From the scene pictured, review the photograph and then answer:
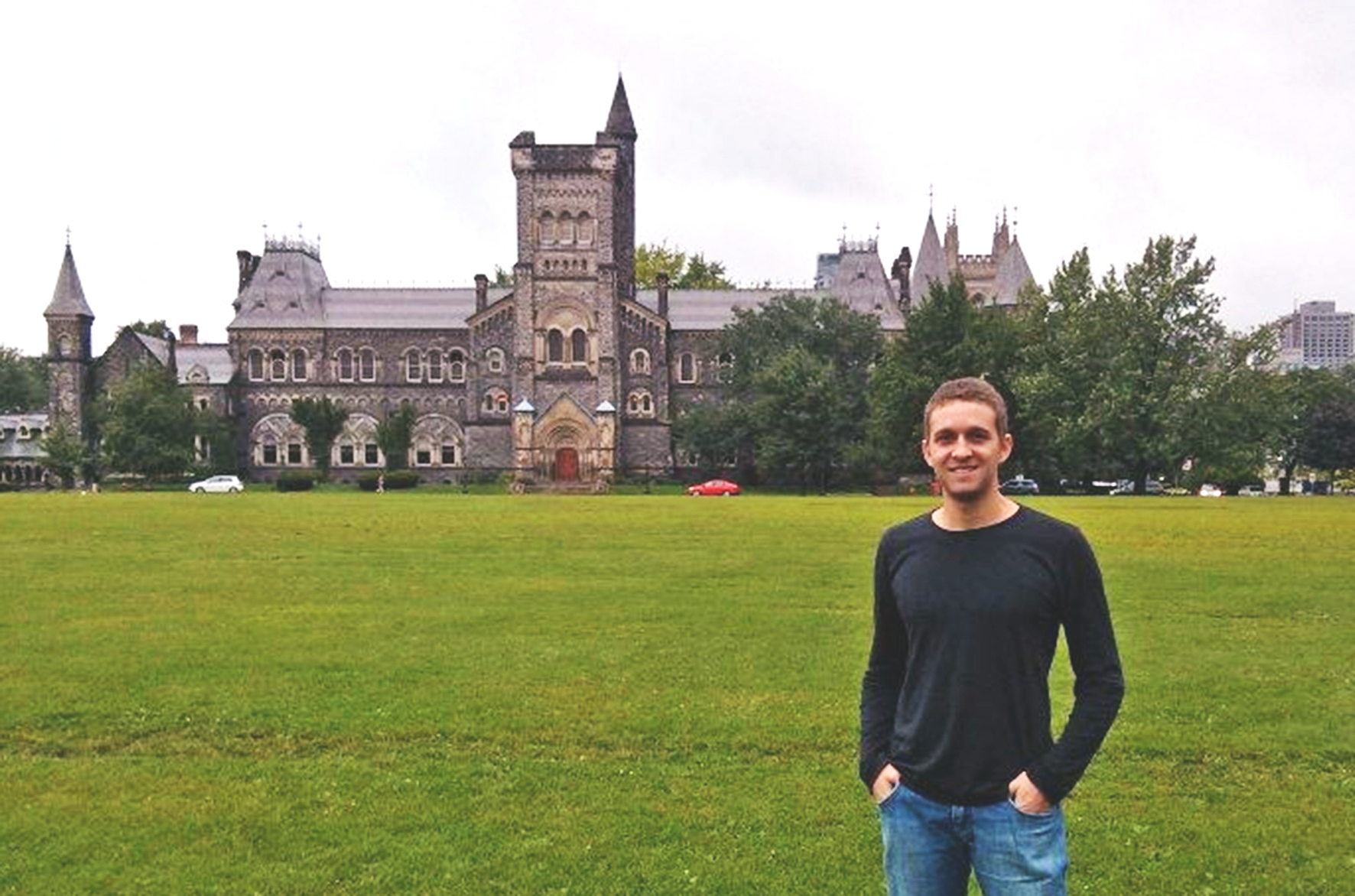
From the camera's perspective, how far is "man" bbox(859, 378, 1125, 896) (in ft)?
13.8

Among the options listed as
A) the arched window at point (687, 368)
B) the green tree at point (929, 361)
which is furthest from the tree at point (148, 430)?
the green tree at point (929, 361)

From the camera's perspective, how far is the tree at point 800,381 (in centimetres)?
6562

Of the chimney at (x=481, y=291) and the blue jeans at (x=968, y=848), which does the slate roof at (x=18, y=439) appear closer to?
the chimney at (x=481, y=291)

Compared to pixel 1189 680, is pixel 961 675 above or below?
above

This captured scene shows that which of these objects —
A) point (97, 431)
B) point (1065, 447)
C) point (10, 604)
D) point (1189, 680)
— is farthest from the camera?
point (97, 431)

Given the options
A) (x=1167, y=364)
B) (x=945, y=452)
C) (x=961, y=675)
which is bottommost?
(x=961, y=675)

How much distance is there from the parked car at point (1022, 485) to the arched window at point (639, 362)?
23.9 meters

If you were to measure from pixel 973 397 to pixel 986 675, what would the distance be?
3.18 feet

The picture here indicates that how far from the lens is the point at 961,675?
14.0 feet

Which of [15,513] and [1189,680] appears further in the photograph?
[15,513]

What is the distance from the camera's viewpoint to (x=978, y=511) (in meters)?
4.32

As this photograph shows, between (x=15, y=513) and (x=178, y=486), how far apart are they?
1468 inches

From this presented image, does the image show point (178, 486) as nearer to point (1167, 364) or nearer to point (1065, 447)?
point (1065, 447)

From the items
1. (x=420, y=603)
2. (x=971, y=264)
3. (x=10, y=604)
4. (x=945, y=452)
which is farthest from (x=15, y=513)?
(x=971, y=264)
